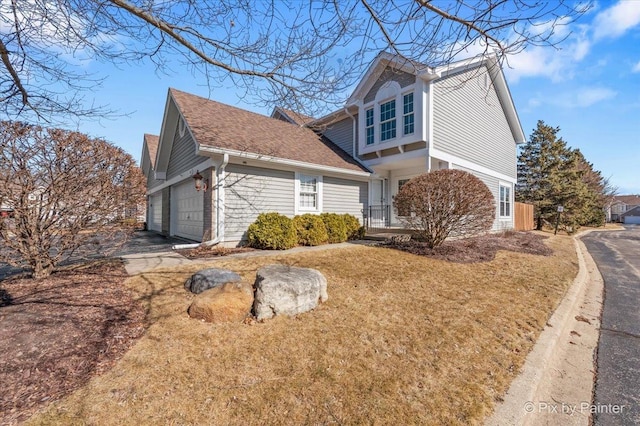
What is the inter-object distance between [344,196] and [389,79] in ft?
17.2

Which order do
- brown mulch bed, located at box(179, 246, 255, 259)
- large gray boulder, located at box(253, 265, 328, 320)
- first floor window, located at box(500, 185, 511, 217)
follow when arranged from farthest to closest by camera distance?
first floor window, located at box(500, 185, 511, 217), brown mulch bed, located at box(179, 246, 255, 259), large gray boulder, located at box(253, 265, 328, 320)

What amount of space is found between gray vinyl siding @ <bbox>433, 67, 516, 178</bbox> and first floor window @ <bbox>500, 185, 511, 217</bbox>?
936 mm

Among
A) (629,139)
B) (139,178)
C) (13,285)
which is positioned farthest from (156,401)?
(629,139)

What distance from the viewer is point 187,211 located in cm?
1126

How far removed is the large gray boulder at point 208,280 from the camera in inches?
182

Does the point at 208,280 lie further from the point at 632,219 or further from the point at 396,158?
the point at 632,219

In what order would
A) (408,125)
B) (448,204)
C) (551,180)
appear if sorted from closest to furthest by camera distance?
(448,204), (408,125), (551,180)

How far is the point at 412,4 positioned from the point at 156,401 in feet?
15.8

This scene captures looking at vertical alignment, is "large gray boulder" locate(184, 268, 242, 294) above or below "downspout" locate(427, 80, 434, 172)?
below

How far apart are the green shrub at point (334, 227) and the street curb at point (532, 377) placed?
6466 millimetres

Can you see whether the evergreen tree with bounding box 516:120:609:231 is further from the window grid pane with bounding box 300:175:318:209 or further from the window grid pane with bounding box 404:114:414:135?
the window grid pane with bounding box 300:175:318:209

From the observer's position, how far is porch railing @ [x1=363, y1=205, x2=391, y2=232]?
12.9 meters

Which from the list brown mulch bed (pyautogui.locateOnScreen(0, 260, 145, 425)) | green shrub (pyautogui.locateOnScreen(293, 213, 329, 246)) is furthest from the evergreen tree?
brown mulch bed (pyautogui.locateOnScreen(0, 260, 145, 425))

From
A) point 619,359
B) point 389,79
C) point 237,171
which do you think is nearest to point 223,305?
point 619,359
